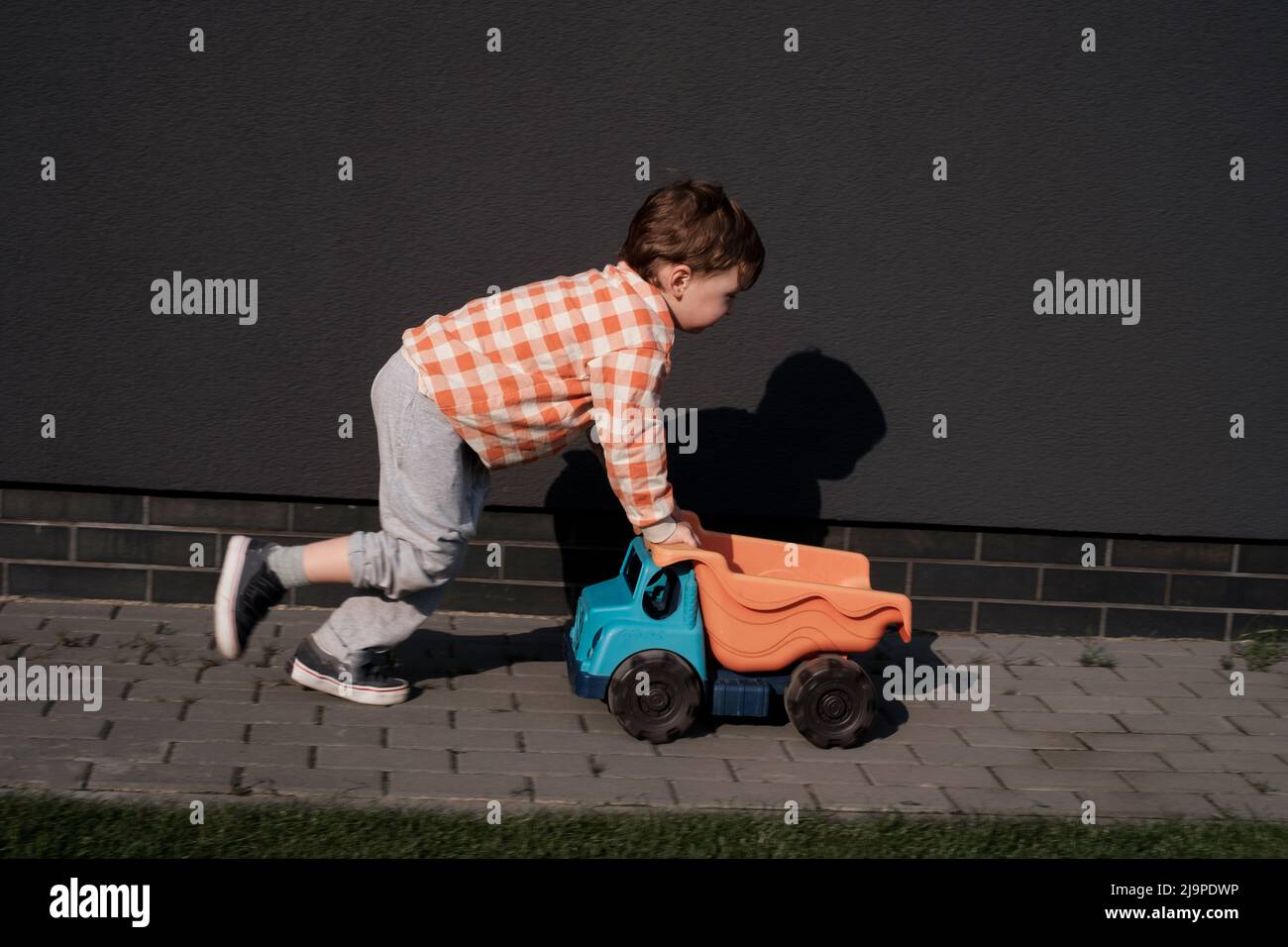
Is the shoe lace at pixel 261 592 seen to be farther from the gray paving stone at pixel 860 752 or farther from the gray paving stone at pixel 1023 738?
the gray paving stone at pixel 1023 738

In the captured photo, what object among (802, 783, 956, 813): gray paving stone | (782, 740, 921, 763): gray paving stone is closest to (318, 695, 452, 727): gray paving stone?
(782, 740, 921, 763): gray paving stone

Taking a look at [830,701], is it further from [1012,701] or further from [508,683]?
[508,683]

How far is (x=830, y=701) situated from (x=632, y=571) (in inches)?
28.7

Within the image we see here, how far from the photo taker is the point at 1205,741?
4.27 metres

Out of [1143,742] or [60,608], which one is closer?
[1143,742]

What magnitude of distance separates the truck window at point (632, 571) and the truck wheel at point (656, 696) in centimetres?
27

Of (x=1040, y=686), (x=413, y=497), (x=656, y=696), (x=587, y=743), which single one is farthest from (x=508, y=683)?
(x=1040, y=686)

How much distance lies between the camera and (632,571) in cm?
423

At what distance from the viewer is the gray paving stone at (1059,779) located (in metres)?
3.82

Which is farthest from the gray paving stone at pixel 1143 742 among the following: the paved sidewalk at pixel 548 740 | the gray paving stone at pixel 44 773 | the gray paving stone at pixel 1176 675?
the gray paving stone at pixel 44 773

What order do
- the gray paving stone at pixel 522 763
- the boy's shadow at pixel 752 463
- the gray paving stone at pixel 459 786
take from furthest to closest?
the boy's shadow at pixel 752 463
the gray paving stone at pixel 522 763
the gray paving stone at pixel 459 786

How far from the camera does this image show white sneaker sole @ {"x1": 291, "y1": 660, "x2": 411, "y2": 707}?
4.12 meters

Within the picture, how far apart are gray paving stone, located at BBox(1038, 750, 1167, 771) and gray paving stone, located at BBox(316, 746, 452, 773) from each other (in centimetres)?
177

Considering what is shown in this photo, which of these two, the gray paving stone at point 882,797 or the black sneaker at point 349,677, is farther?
the black sneaker at point 349,677
